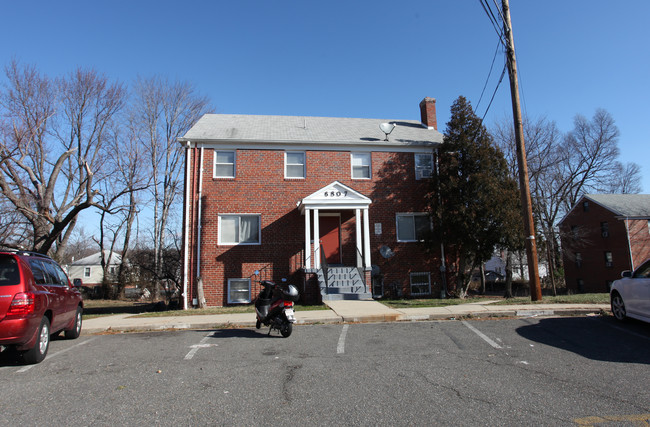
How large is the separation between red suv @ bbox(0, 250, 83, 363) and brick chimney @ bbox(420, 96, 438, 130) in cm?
1819

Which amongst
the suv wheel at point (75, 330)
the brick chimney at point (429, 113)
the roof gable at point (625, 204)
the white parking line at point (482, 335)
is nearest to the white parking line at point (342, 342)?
the white parking line at point (482, 335)

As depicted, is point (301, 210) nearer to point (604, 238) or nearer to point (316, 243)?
point (316, 243)

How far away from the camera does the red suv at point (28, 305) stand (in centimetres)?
546

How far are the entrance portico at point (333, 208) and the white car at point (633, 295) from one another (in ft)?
27.3

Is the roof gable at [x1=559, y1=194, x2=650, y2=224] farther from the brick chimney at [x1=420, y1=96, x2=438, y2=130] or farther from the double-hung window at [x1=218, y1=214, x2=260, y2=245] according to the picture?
the double-hung window at [x1=218, y1=214, x2=260, y2=245]

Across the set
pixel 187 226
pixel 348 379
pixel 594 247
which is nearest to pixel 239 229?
pixel 187 226

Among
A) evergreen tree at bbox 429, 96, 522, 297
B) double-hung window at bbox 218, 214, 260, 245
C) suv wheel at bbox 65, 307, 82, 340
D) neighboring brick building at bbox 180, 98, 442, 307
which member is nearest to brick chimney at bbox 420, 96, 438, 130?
neighboring brick building at bbox 180, 98, 442, 307

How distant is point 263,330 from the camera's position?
332 inches

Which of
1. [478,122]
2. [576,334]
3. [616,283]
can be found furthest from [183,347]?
[478,122]

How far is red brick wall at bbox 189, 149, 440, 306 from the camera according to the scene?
16156 millimetres

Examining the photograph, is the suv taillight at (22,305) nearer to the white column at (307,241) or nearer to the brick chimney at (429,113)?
the white column at (307,241)

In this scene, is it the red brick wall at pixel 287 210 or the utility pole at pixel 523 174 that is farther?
the red brick wall at pixel 287 210

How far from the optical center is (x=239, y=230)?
54.0ft

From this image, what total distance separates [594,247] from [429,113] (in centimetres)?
2341
